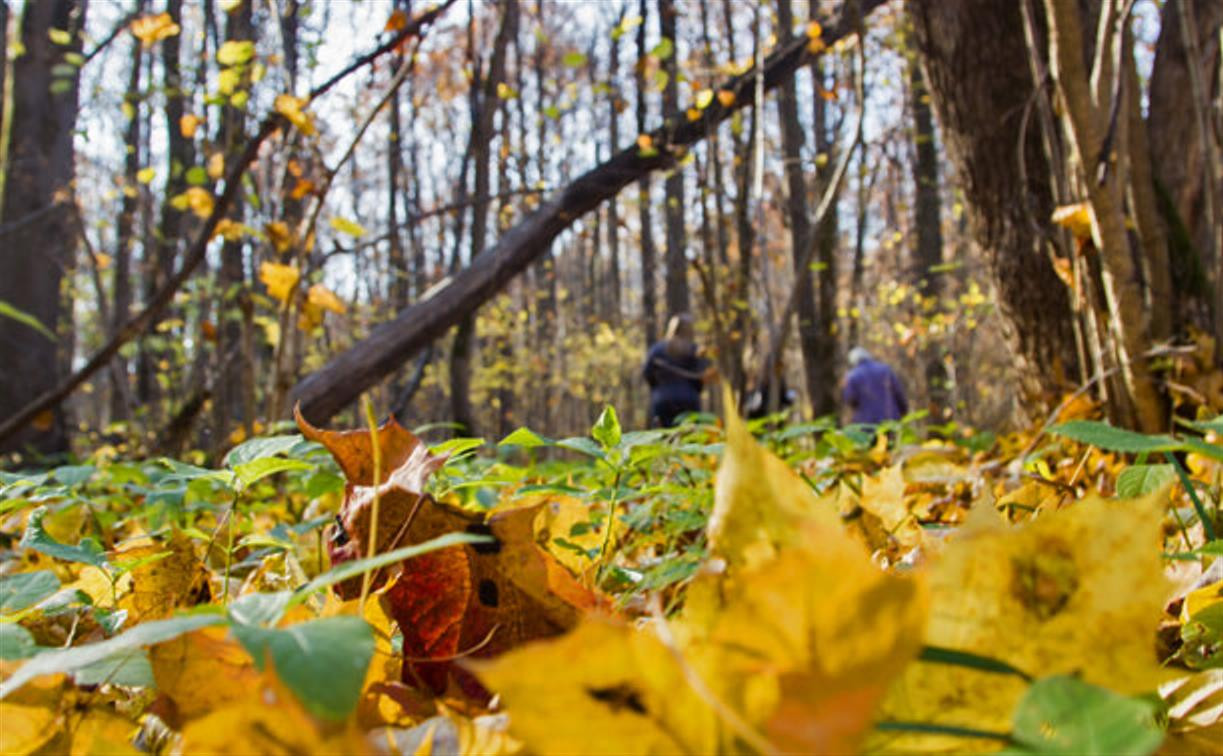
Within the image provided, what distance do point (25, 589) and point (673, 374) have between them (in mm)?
7069

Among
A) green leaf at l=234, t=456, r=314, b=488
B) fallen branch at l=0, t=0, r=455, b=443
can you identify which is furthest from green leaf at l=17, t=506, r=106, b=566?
fallen branch at l=0, t=0, r=455, b=443

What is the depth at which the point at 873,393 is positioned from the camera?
760 cm

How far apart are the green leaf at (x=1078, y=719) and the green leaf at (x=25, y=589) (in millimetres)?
484

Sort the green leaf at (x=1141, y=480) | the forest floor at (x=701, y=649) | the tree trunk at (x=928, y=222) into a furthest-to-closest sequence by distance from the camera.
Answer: the tree trunk at (x=928, y=222), the green leaf at (x=1141, y=480), the forest floor at (x=701, y=649)

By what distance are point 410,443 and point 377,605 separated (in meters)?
0.13

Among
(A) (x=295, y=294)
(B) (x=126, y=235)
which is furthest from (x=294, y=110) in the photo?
(B) (x=126, y=235)

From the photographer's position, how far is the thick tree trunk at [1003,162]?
260 cm

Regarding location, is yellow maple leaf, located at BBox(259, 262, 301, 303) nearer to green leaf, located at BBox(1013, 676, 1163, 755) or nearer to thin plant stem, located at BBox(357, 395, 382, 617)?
thin plant stem, located at BBox(357, 395, 382, 617)

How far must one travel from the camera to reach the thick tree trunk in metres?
2.60

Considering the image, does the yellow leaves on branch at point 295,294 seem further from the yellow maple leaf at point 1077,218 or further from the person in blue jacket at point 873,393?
the person in blue jacket at point 873,393

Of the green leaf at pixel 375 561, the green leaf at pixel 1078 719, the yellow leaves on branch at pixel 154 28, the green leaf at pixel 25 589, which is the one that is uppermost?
the yellow leaves on branch at pixel 154 28

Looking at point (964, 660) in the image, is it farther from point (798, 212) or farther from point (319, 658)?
point (798, 212)

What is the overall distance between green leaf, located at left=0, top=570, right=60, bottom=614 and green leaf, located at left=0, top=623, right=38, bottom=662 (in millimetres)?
43

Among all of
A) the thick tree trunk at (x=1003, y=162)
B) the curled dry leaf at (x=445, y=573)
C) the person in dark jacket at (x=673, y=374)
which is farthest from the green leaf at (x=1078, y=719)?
the person in dark jacket at (x=673, y=374)
